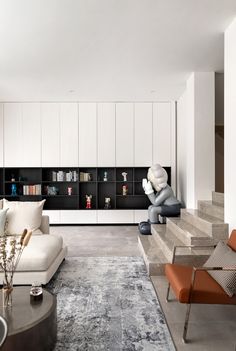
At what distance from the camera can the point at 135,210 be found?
726cm

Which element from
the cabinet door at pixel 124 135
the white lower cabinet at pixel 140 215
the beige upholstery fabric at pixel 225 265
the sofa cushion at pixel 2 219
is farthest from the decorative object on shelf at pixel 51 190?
the beige upholstery fabric at pixel 225 265

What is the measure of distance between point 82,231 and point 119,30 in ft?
14.2

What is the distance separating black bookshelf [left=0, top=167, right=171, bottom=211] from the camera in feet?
24.1

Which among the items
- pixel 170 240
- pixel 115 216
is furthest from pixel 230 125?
pixel 115 216

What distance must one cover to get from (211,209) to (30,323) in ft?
10.8

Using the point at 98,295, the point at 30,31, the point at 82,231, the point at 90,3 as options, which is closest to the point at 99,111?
the point at 82,231

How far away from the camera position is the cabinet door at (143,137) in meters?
7.29

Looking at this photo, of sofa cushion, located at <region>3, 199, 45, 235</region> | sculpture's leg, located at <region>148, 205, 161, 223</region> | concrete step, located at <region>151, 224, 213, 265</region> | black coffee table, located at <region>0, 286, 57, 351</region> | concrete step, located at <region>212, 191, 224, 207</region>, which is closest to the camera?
black coffee table, located at <region>0, 286, 57, 351</region>

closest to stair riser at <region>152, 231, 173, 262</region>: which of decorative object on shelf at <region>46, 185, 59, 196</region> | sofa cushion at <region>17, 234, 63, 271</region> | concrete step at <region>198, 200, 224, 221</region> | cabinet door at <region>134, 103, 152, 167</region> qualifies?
concrete step at <region>198, 200, 224, 221</region>

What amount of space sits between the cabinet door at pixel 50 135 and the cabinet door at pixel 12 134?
590 mm

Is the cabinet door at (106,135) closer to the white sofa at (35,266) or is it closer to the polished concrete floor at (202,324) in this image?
the polished concrete floor at (202,324)

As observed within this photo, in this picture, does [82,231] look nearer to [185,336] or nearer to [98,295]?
[98,295]

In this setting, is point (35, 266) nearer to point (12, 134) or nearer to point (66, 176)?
point (66, 176)

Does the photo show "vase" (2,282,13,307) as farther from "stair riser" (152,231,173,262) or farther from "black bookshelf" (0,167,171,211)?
"black bookshelf" (0,167,171,211)
